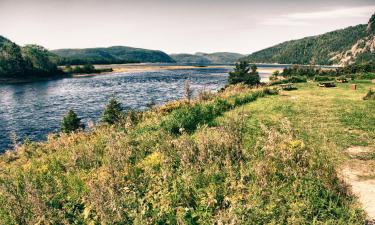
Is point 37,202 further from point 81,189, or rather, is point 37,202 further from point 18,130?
point 18,130

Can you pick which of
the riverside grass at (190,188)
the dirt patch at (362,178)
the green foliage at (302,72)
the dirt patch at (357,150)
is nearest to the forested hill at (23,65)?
the green foliage at (302,72)

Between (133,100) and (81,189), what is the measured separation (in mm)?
44961

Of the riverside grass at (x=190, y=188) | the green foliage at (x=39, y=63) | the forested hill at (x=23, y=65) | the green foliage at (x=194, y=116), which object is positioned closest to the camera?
the riverside grass at (x=190, y=188)

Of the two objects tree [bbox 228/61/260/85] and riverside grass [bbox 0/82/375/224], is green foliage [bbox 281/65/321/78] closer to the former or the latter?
tree [bbox 228/61/260/85]

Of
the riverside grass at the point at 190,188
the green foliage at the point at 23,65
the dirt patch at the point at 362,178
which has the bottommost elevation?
the dirt patch at the point at 362,178

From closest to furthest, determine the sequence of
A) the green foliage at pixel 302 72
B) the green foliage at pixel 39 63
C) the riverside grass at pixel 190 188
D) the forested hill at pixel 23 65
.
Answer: the riverside grass at pixel 190 188, the green foliage at pixel 302 72, the forested hill at pixel 23 65, the green foliage at pixel 39 63

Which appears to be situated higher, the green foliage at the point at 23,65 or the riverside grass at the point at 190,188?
the green foliage at the point at 23,65

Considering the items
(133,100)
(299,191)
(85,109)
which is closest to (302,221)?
(299,191)

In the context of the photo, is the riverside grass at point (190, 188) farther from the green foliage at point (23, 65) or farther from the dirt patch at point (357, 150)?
the green foliage at point (23, 65)

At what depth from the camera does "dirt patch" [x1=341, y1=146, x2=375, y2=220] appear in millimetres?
6781

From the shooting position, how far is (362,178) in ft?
27.4

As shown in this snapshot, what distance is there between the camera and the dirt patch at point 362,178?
678cm

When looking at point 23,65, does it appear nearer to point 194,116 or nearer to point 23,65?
point 23,65

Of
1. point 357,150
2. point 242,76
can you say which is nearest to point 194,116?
point 357,150
